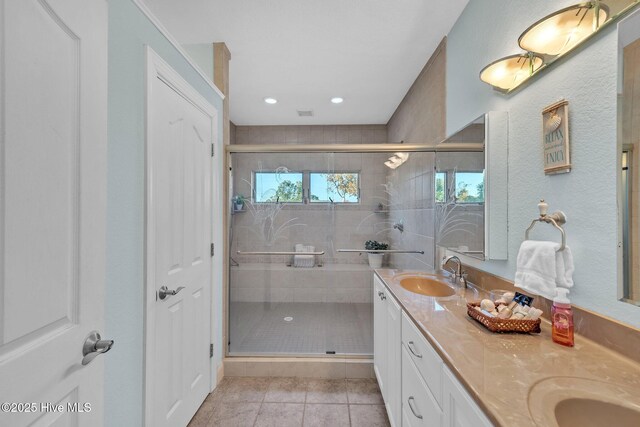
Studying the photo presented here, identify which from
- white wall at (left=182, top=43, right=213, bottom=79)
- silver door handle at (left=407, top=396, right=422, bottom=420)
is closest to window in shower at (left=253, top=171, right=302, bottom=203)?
white wall at (left=182, top=43, right=213, bottom=79)

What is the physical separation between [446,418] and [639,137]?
3.40ft

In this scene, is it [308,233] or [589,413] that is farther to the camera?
[308,233]

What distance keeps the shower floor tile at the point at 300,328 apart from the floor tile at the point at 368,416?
1.63 ft

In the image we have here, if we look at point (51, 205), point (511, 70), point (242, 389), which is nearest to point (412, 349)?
point (51, 205)

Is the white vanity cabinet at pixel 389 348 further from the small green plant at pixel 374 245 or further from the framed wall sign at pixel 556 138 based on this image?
the framed wall sign at pixel 556 138

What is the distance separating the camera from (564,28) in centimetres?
103

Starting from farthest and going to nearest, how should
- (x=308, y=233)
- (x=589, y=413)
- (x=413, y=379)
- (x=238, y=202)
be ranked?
(x=308, y=233), (x=238, y=202), (x=413, y=379), (x=589, y=413)

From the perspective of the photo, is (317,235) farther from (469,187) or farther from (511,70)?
(511,70)

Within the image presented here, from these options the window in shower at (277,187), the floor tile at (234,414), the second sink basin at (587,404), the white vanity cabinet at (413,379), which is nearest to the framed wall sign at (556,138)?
the second sink basin at (587,404)

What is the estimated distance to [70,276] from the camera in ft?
2.38

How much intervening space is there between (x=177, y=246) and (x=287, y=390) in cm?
140

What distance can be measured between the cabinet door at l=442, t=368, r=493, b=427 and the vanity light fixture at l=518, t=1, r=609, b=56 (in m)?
1.27

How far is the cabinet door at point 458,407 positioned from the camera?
2.17 ft

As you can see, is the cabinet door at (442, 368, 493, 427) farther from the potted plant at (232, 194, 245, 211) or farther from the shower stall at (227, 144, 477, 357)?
the potted plant at (232, 194, 245, 211)
